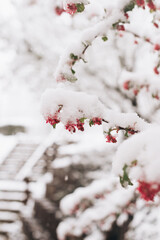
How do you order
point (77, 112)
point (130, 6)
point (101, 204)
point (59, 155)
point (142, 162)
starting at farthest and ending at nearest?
point (59, 155) < point (101, 204) < point (130, 6) < point (77, 112) < point (142, 162)

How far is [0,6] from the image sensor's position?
7793 millimetres

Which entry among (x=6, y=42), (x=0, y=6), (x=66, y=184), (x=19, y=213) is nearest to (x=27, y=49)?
(x=6, y=42)

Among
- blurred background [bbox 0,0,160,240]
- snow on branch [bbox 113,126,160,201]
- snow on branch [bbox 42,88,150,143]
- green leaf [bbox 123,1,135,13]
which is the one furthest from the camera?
blurred background [bbox 0,0,160,240]

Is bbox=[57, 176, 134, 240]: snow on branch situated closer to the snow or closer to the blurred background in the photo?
the blurred background

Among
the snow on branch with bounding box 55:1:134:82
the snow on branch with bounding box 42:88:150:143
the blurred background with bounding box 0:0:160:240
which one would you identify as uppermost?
the blurred background with bounding box 0:0:160:240

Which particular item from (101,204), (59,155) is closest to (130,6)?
(101,204)

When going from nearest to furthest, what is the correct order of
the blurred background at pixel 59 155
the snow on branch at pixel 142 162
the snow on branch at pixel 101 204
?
1. the snow on branch at pixel 142 162
2. the snow on branch at pixel 101 204
3. the blurred background at pixel 59 155

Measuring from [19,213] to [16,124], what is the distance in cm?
1147

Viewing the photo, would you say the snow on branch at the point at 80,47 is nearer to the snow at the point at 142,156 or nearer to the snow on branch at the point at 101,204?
the snow at the point at 142,156

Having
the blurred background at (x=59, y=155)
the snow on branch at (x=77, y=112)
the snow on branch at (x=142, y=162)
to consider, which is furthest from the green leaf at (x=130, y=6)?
the blurred background at (x=59, y=155)

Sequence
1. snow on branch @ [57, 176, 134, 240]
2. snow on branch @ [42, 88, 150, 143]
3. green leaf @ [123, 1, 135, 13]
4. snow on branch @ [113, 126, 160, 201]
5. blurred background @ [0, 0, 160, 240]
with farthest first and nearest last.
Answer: blurred background @ [0, 0, 160, 240]
snow on branch @ [57, 176, 134, 240]
green leaf @ [123, 1, 135, 13]
snow on branch @ [42, 88, 150, 143]
snow on branch @ [113, 126, 160, 201]

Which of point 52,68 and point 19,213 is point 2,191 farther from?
point 52,68

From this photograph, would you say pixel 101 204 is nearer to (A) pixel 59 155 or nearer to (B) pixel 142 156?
(B) pixel 142 156

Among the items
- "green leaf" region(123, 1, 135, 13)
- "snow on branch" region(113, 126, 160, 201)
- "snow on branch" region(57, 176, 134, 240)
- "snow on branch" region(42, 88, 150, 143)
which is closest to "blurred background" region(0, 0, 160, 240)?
"snow on branch" region(57, 176, 134, 240)
